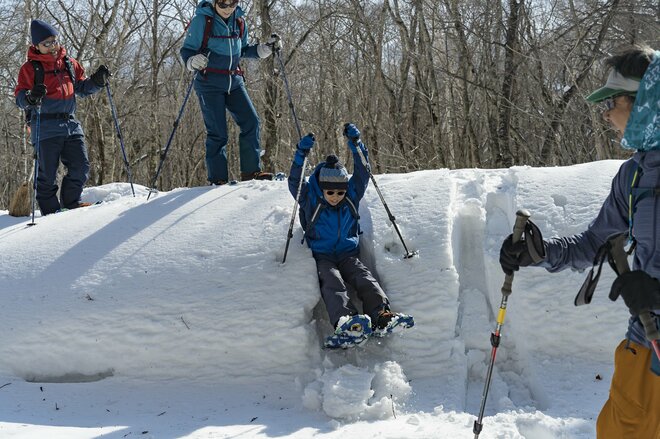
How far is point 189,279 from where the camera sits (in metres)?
5.02

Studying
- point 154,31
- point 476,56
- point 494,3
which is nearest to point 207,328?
point 494,3

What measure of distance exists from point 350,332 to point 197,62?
3.29 m

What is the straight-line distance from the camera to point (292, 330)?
4578mm

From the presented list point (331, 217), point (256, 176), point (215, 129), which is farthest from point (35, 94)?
point (331, 217)

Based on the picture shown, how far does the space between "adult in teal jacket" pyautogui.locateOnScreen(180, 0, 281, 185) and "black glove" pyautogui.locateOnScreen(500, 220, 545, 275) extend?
4.32 m

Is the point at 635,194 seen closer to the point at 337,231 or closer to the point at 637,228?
the point at 637,228

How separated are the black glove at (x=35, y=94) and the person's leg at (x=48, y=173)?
52 cm

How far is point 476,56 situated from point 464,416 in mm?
12559

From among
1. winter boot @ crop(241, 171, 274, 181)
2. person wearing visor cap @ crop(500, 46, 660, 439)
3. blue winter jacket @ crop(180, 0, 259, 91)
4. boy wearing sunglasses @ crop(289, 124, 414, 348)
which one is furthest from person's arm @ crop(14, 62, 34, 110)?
person wearing visor cap @ crop(500, 46, 660, 439)

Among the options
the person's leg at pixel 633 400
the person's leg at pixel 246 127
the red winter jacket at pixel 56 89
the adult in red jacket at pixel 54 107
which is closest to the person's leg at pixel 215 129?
the person's leg at pixel 246 127

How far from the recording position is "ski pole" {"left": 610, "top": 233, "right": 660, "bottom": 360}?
82.2 inches

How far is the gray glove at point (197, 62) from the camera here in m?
6.03

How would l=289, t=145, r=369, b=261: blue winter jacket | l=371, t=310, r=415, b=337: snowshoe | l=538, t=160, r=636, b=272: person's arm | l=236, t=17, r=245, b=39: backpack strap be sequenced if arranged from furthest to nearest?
l=236, t=17, r=245, b=39: backpack strap → l=289, t=145, r=369, b=261: blue winter jacket → l=371, t=310, r=415, b=337: snowshoe → l=538, t=160, r=636, b=272: person's arm

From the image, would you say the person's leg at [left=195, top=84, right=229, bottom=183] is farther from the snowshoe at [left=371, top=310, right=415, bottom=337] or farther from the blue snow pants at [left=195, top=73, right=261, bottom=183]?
the snowshoe at [left=371, top=310, right=415, bottom=337]
